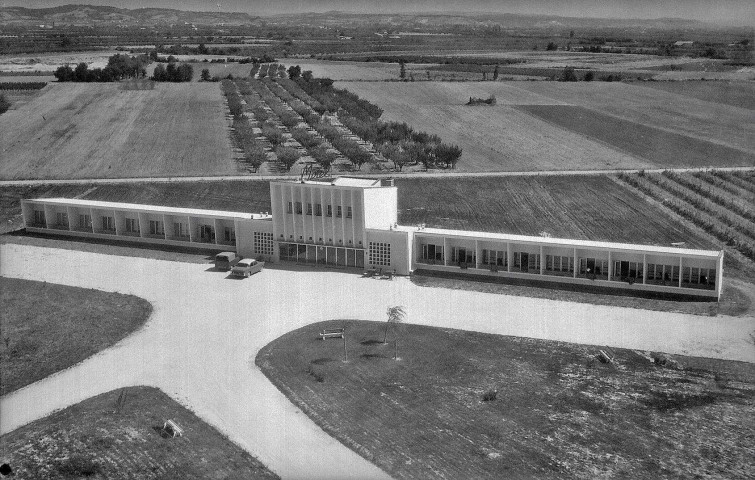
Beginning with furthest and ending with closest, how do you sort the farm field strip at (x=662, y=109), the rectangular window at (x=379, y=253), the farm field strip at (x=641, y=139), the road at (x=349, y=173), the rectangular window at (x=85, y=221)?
1. the farm field strip at (x=662, y=109)
2. the farm field strip at (x=641, y=139)
3. the road at (x=349, y=173)
4. the rectangular window at (x=85, y=221)
5. the rectangular window at (x=379, y=253)

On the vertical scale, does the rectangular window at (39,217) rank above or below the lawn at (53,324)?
above

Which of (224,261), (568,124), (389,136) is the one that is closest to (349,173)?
(389,136)

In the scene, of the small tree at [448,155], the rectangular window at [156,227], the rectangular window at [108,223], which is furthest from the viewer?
the small tree at [448,155]

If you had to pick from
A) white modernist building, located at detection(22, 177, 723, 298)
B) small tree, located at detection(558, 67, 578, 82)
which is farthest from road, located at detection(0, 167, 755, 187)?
small tree, located at detection(558, 67, 578, 82)

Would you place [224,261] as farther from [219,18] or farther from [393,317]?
[219,18]

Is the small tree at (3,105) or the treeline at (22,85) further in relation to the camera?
the treeline at (22,85)

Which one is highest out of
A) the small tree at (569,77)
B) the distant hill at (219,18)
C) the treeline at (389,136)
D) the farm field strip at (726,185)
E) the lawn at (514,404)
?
the distant hill at (219,18)

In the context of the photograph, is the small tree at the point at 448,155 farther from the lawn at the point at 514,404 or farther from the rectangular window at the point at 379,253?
the lawn at the point at 514,404

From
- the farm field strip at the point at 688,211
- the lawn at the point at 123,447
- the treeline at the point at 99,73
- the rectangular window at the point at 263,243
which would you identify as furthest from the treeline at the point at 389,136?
the lawn at the point at 123,447

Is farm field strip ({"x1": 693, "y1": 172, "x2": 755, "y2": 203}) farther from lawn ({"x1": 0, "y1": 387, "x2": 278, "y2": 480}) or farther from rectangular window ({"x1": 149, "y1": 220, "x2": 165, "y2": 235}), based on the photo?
lawn ({"x1": 0, "y1": 387, "x2": 278, "y2": 480})
